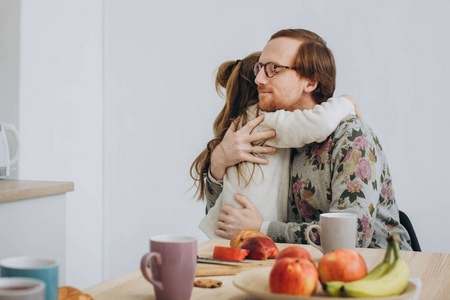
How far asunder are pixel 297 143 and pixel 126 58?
203 cm

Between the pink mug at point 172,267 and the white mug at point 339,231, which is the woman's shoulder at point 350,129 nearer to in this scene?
the white mug at point 339,231

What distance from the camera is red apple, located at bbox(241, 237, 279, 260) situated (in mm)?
1079

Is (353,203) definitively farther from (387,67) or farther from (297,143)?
(387,67)

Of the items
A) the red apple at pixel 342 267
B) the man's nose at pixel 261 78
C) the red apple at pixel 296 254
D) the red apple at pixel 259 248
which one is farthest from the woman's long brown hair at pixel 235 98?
the red apple at pixel 342 267

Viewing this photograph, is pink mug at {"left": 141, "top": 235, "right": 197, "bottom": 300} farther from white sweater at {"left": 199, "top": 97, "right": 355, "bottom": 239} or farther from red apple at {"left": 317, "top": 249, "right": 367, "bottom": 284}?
white sweater at {"left": 199, "top": 97, "right": 355, "bottom": 239}

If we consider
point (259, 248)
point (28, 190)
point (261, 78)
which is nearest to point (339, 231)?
point (259, 248)

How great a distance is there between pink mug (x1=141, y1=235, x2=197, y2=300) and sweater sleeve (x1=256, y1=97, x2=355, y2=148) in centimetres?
89

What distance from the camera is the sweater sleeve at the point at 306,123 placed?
1560 millimetres

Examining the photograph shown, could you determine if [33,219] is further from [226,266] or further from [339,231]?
[339,231]

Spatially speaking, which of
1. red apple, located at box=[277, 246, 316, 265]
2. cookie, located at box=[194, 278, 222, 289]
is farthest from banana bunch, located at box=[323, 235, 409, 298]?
cookie, located at box=[194, 278, 222, 289]

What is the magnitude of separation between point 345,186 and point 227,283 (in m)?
0.71

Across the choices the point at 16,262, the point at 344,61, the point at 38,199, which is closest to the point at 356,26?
the point at 344,61

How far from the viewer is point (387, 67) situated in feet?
8.89

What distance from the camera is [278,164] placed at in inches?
66.9
